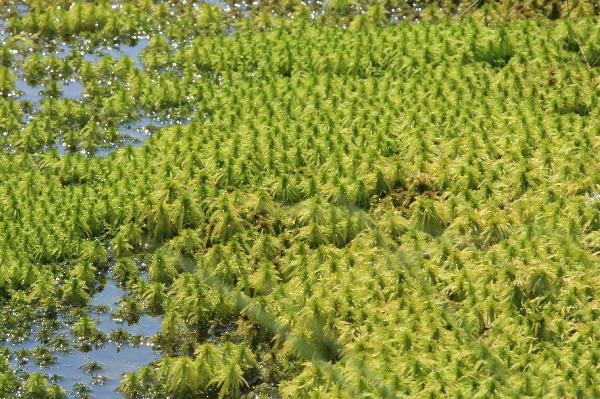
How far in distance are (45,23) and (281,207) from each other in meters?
8.51

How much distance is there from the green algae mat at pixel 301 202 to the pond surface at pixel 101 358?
4 centimetres

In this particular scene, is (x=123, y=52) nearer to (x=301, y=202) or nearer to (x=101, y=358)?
(x=301, y=202)

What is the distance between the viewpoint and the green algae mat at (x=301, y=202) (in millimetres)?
15305

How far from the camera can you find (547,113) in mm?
20422

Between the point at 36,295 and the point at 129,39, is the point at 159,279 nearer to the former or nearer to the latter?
the point at 36,295

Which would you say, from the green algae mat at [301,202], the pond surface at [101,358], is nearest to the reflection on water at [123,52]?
the green algae mat at [301,202]

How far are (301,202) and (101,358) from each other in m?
4.18

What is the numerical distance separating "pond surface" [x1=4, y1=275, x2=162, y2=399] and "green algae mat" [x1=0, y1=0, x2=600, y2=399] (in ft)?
0.13

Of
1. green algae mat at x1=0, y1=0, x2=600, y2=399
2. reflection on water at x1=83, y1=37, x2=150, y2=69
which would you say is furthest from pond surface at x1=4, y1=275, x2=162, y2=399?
reflection on water at x1=83, y1=37, x2=150, y2=69

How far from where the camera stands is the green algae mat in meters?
15.3

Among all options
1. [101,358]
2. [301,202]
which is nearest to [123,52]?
[301,202]

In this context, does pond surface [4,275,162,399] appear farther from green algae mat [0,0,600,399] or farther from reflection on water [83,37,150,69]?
reflection on water [83,37,150,69]

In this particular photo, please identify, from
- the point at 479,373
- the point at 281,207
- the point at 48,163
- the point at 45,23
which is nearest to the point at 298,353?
the point at 479,373

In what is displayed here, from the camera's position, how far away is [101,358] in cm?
1595
